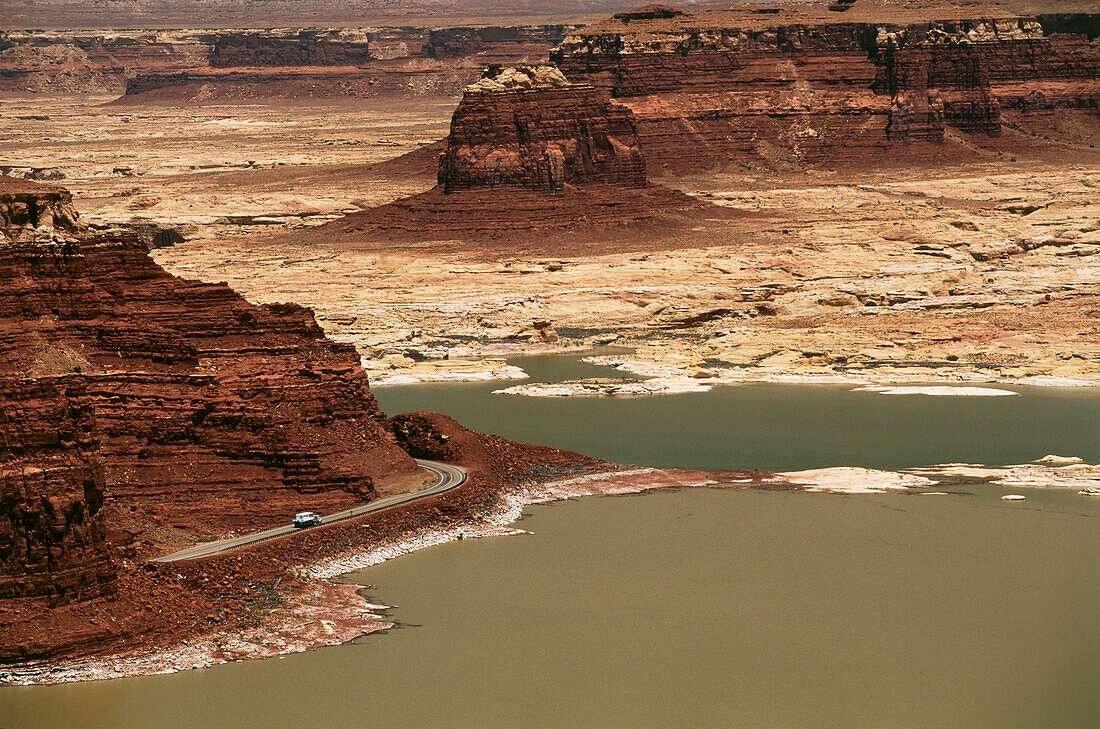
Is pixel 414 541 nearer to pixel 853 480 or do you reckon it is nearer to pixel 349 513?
pixel 349 513

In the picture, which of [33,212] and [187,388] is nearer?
[33,212]

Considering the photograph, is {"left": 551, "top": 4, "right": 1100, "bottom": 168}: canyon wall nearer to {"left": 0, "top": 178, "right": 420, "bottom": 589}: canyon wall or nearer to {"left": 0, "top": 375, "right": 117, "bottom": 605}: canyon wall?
{"left": 0, "top": 178, "right": 420, "bottom": 589}: canyon wall

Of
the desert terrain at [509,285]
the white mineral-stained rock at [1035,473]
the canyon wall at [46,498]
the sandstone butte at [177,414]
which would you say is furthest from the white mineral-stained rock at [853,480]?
the canyon wall at [46,498]

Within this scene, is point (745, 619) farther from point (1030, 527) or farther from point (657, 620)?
point (1030, 527)

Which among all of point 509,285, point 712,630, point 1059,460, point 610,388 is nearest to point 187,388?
point 712,630

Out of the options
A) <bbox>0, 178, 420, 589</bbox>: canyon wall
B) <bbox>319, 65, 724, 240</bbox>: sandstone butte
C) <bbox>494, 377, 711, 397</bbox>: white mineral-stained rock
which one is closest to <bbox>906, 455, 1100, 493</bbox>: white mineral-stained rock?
<bbox>494, 377, 711, 397</bbox>: white mineral-stained rock

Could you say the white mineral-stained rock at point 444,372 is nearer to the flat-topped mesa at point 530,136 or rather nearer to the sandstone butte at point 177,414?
the sandstone butte at point 177,414
